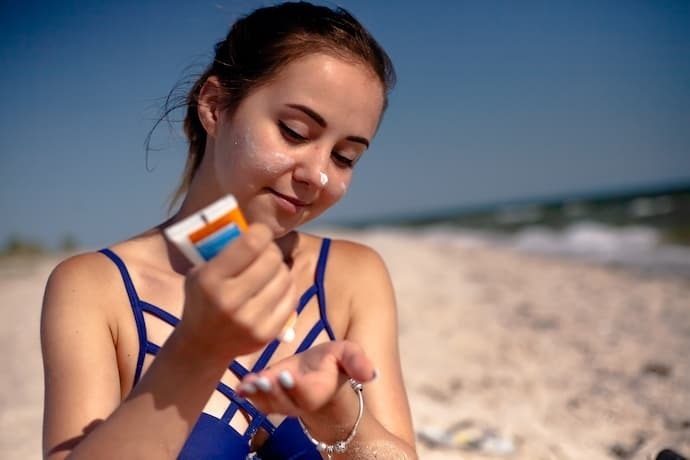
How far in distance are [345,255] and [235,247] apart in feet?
4.21

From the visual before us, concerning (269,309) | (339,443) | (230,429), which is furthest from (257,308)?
(230,429)

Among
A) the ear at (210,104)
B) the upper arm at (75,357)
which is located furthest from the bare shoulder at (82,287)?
the ear at (210,104)

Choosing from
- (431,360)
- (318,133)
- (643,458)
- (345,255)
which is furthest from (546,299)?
(318,133)

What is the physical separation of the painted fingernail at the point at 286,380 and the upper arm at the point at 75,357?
66 centimetres

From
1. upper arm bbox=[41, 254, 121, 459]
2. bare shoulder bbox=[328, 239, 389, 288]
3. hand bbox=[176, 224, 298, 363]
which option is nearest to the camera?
hand bbox=[176, 224, 298, 363]

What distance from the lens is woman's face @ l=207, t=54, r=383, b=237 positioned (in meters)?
1.76

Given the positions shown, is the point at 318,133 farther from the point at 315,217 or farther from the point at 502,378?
the point at 502,378

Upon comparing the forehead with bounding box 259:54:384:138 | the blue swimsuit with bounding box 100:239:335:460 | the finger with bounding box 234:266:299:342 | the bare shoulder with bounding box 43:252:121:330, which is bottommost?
the blue swimsuit with bounding box 100:239:335:460

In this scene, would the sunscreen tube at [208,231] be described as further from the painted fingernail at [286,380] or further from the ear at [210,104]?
the ear at [210,104]

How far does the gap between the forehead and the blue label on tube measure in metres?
0.71

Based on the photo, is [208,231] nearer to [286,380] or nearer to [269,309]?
[269,309]

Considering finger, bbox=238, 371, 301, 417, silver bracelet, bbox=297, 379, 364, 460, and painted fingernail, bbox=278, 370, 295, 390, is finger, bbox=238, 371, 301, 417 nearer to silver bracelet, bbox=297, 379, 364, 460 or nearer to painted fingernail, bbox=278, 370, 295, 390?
painted fingernail, bbox=278, 370, 295, 390

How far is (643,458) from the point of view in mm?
2973

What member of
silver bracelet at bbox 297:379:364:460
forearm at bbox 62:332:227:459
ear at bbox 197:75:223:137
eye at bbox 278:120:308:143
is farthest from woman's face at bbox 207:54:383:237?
forearm at bbox 62:332:227:459
